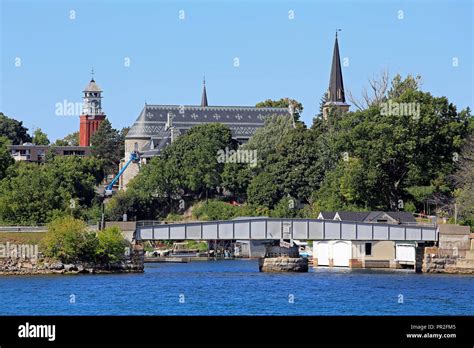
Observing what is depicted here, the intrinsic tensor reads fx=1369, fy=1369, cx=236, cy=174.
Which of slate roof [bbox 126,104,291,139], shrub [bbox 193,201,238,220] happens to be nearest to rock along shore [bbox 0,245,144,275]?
shrub [bbox 193,201,238,220]

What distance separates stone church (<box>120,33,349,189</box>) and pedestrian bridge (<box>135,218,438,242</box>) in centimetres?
7924

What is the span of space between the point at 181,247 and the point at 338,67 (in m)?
50.7

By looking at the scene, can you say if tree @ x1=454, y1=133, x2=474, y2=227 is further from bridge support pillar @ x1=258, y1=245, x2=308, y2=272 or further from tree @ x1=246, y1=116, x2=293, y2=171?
tree @ x1=246, y1=116, x2=293, y2=171

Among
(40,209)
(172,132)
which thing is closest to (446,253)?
(40,209)

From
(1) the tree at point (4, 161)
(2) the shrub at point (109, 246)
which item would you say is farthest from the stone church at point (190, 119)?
(2) the shrub at point (109, 246)

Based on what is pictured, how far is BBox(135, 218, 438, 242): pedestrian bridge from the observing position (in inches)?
3799

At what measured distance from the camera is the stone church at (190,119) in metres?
180

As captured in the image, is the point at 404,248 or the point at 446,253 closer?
the point at 446,253

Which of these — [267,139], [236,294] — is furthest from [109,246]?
[267,139]

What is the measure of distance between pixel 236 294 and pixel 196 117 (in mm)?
114526

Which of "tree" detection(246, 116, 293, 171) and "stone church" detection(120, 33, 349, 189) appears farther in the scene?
"stone church" detection(120, 33, 349, 189)

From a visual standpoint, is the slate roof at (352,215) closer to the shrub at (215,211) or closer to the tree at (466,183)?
the tree at (466,183)

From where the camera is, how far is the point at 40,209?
330 ft
